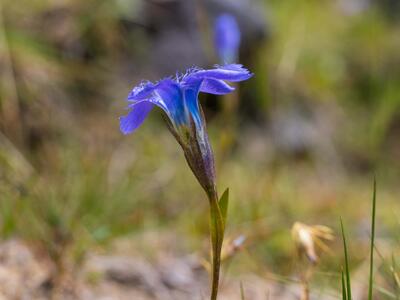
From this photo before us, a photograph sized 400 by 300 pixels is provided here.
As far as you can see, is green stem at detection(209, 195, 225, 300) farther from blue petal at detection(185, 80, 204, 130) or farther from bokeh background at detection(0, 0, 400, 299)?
bokeh background at detection(0, 0, 400, 299)

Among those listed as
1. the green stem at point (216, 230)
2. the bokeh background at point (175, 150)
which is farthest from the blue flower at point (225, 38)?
the green stem at point (216, 230)

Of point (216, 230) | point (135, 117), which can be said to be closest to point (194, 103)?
point (135, 117)

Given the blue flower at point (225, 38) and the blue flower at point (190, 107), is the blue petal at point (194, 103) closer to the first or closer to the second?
the blue flower at point (190, 107)

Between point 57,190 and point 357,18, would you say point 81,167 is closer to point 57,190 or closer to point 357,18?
point 57,190

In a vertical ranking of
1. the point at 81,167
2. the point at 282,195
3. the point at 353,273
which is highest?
the point at 282,195

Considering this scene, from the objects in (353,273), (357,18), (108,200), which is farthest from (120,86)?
(357,18)

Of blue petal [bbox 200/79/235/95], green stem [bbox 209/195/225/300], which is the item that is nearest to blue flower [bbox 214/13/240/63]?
blue petal [bbox 200/79/235/95]
